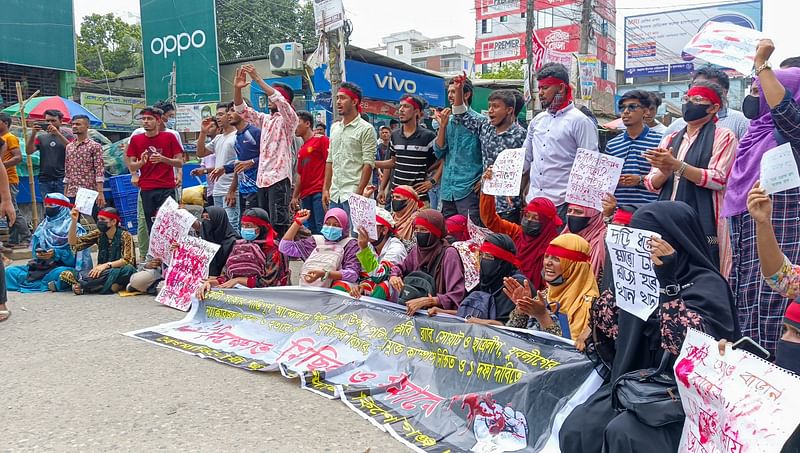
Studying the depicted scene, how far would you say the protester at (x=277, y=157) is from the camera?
7434 mm

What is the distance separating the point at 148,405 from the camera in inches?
159

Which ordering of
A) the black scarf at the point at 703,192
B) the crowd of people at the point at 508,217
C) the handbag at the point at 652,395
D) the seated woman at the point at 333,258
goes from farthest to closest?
the seated woman at the point at 333,258
the black scarf at the point at 703,192
the crowd of people at the point at 508,217
the handbag at the point at 652,395

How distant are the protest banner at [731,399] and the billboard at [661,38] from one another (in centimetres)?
4042

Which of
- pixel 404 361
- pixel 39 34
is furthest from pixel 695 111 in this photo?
pixel 39 34

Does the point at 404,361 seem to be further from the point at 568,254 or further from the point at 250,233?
the point at 250,233

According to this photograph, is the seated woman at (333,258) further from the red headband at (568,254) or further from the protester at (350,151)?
the red headband at (568,254)

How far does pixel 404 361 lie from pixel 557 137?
2165 mm

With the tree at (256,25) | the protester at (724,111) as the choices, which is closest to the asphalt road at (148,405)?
the protester at (724,111)

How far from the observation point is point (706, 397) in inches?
91.8

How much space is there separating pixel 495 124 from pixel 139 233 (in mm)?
4917

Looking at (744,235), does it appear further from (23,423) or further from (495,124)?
(23,423)

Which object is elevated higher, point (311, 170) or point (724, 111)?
point (724, 111)

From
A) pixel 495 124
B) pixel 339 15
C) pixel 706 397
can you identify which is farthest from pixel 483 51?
pixel 706 397

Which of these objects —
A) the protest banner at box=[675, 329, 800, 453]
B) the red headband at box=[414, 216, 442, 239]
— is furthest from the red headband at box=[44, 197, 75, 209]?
the protest banner at box=[675, 329, 800, 453]
